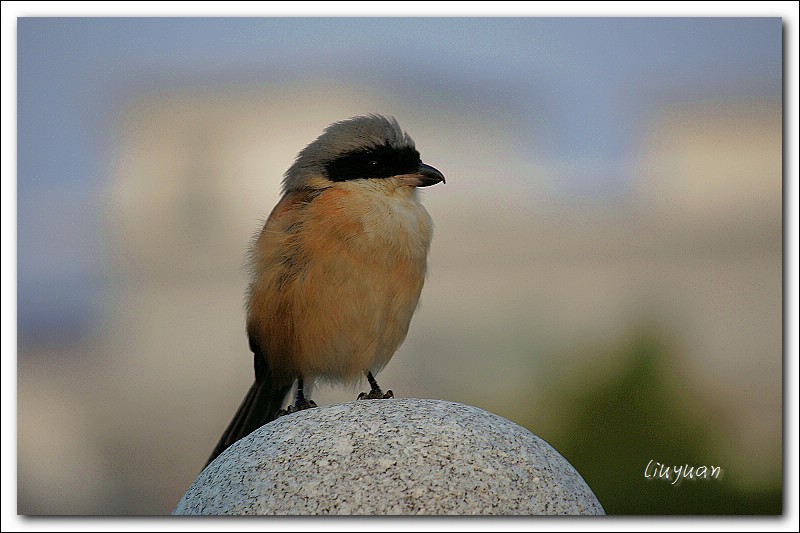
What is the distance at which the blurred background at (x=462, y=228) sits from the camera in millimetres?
3822

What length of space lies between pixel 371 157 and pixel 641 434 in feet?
4.75

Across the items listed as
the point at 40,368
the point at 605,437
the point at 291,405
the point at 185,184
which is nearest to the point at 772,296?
the point at 605,437

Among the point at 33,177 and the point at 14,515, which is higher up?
the point at 33,177

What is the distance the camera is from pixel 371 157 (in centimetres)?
358

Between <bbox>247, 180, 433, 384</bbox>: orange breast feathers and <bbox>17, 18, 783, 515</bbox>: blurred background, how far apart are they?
26 centimetres

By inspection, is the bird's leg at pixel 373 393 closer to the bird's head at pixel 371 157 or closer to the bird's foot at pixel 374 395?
the bird's foot at pixel 374 395

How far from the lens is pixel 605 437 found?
3865 mm

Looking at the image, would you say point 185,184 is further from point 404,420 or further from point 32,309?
point 404,420

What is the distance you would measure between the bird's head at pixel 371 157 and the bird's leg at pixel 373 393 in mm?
714

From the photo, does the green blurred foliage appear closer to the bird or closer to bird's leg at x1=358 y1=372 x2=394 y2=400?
bird's leg at x1=358 y1=372 x2=394 y2=400

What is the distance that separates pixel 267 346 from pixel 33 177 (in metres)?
1.09
